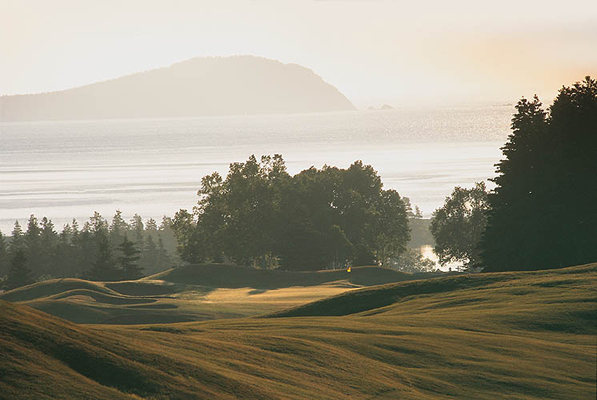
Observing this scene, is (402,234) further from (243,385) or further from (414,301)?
(243,385)

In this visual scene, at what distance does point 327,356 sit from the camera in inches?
988

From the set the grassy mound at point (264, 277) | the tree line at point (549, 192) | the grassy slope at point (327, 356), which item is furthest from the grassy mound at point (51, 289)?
the grassy slope at point (327, 356)

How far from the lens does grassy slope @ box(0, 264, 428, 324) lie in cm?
5528

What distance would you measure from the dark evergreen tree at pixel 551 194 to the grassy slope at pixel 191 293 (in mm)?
14472

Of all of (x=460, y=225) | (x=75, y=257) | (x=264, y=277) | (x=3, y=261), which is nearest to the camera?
(x=264, y=277)

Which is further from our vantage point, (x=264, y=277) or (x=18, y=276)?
(x=18, y=276)

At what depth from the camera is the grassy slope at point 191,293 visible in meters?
55.3

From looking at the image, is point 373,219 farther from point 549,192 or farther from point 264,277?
point 549,192

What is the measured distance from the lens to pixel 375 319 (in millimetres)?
33688

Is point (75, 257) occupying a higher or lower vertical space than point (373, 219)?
lower

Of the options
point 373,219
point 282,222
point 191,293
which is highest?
point 282,222

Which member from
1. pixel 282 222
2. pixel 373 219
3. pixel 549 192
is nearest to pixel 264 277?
pixel 282 222

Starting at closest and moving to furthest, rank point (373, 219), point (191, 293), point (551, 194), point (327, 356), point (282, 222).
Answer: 1. point (327, 356)
2. point (551, 194)
3. point (191, 293)
4. point (282, 222)
5. point (373, 219)

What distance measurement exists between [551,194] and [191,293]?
105 ft
